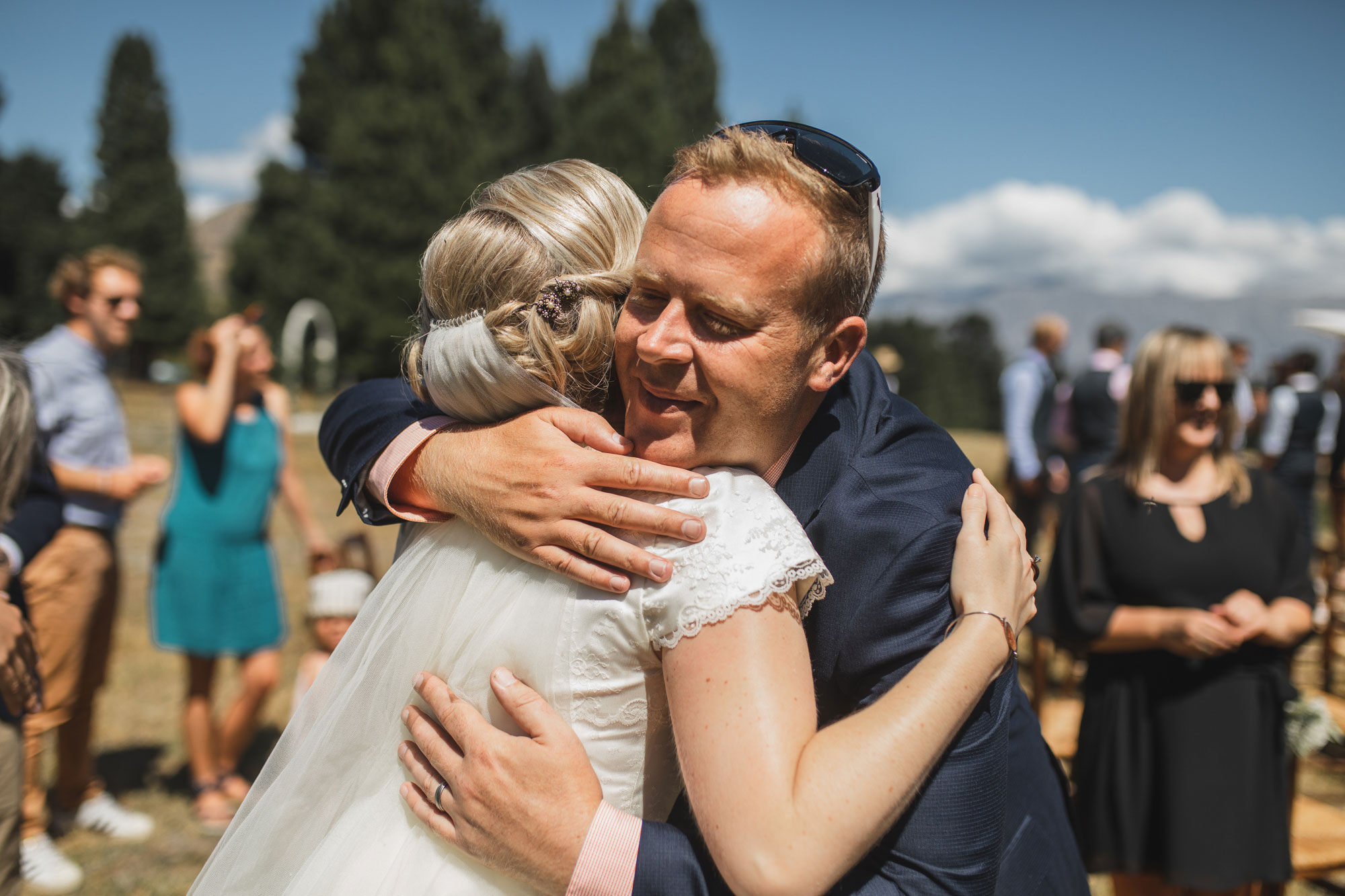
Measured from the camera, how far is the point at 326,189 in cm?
3183

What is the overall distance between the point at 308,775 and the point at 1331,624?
656 centimetres

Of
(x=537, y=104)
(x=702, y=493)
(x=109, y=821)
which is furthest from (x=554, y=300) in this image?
(x=537, y=104)

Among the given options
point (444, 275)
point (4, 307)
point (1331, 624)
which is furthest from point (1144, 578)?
point (4, 307)

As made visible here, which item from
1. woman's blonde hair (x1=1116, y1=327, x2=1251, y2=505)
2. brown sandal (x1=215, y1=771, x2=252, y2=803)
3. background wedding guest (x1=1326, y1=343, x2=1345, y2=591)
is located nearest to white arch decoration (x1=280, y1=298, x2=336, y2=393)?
brown sandal (x1=215, y1=771, x2=252, y2=803)

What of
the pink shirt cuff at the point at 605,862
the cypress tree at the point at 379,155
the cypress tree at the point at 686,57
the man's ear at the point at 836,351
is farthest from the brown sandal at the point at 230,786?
the cypress tree at the point at 686,57

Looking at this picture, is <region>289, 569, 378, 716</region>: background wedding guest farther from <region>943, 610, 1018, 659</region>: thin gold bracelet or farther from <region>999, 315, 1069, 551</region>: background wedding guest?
<region>999, 315, 1069, 551</region>: background wedding guest

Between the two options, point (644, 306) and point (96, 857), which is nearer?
point (644, 306)

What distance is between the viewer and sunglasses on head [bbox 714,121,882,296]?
1639 mm

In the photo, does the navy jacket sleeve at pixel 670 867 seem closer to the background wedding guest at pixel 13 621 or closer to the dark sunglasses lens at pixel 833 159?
the dark sunglasses lens at pixel 833 159

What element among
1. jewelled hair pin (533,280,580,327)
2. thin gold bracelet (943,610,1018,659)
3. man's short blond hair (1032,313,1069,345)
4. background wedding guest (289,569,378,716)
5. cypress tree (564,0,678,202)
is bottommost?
background wedding guest (289,569,378,716)

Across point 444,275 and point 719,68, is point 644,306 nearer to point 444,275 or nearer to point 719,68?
point 444,275

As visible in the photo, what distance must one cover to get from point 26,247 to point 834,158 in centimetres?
4602

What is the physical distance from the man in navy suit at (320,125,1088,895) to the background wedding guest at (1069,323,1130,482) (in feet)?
21.9

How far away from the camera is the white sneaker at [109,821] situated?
5016 millimetres
